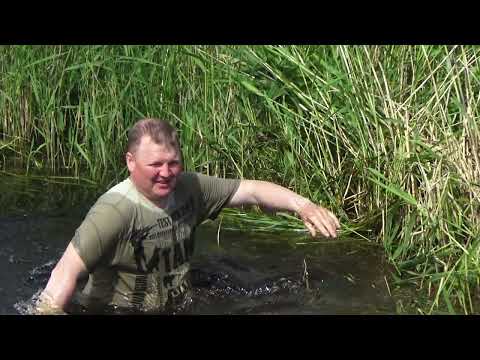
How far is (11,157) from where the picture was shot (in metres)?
8.12

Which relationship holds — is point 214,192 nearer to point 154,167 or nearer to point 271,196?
point 271,196

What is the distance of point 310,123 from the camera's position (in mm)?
6250

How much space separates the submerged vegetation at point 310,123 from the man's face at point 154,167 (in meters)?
1.49

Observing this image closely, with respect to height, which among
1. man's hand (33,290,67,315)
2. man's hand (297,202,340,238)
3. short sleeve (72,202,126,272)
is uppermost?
man's hand (297,202,340,238)

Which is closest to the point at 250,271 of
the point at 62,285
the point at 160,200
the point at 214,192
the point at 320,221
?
the point at 214,192

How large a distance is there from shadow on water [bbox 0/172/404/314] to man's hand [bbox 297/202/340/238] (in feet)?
2.54

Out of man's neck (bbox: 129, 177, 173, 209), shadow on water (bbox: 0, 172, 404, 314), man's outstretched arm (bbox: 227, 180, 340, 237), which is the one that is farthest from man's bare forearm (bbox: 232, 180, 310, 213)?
shadow on water (bbox: 0, 172, 404, 314)

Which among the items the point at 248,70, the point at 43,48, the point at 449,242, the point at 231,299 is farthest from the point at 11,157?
the point at 449,242

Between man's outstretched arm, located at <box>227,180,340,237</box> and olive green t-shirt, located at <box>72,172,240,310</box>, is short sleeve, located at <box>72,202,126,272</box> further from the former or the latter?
man's outstretched arm, located at <box>227,180,340,237</box>

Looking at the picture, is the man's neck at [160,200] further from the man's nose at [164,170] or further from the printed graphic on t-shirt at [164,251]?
the man's nose at [164,170]

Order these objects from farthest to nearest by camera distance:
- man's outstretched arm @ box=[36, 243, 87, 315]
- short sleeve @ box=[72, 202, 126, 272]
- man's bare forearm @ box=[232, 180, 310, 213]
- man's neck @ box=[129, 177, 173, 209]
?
1. man's bare forearm @ box=[232, 180, 310, 213]
2. man's neck @ box=[129, 177, 173, 209]
3. short sleeve @ box=[72, 202, 126, 272]
4. man's outstretched arm @ box=[36, 243, 87, 315]

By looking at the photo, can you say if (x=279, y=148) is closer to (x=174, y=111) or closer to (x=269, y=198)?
(x=174, y=111)

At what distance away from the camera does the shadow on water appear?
5.29m

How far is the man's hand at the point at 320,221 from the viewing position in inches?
175
